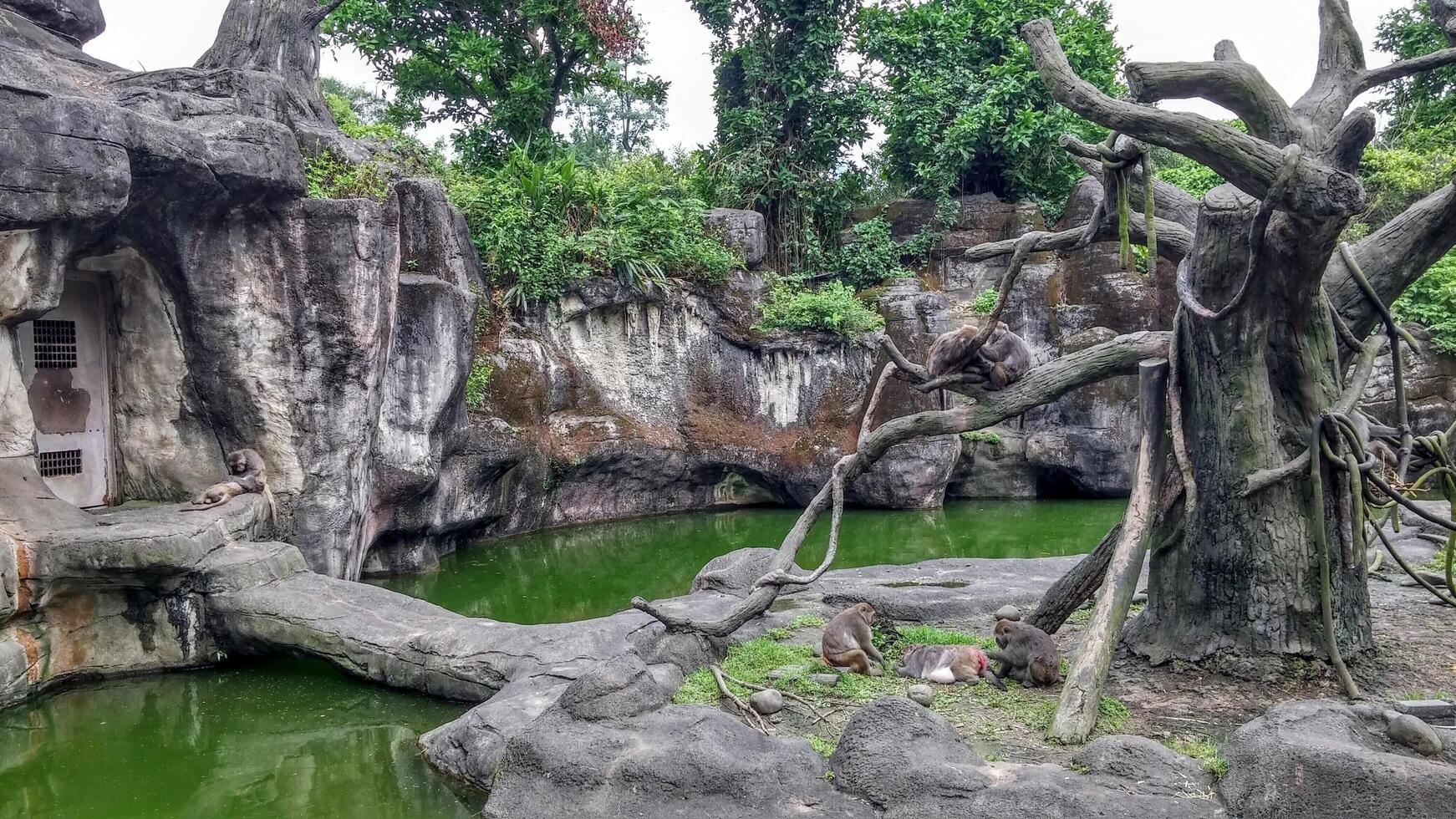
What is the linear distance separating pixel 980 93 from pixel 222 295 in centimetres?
1517

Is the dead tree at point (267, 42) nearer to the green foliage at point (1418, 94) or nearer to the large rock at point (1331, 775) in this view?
the large rock at point (1331, 775)

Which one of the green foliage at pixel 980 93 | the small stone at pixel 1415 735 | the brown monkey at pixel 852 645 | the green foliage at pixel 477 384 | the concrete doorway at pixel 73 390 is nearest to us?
the small stone at pixel 1415 735

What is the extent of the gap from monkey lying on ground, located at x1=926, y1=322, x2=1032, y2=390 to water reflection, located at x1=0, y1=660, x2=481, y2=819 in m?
3.59

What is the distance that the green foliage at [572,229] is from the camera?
47.2 feet

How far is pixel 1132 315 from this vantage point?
53.1ft

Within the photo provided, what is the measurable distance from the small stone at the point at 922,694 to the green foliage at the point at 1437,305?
46.8 feet

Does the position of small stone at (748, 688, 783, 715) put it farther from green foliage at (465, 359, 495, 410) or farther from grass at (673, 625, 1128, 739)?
green foliage at (465, 359, 495, 410)

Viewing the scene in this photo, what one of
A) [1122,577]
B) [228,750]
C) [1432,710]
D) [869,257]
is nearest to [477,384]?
[228,750]

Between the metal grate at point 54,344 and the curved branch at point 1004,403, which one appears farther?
the metal grate at point 54,344

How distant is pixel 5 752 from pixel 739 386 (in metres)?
11.7

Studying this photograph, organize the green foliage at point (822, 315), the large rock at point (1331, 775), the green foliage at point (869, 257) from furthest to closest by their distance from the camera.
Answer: the green foliage at point (869, 257)
the green foliage at point (822, 315)
the large rock at point (1331, 775)

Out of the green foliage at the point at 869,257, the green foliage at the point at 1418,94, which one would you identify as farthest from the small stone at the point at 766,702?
the green foliage at the point at 1418,94

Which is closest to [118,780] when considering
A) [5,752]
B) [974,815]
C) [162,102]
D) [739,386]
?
[5,752]

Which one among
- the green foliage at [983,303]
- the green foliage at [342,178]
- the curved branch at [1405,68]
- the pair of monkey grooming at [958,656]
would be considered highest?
the green foliage at [342,178]
